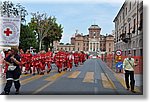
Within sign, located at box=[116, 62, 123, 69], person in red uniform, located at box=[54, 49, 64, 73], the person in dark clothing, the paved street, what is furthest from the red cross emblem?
sign, located at box=[116, 62, 123, 69]

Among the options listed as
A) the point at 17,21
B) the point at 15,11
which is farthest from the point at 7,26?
the point at 15,11

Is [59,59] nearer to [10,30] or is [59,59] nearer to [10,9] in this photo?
[10,9]

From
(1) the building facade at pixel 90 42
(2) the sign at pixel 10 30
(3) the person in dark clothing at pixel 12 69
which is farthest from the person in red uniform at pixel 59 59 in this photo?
(1) the building facade at pixel 90 42

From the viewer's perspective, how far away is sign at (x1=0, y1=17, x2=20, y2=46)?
11484mm

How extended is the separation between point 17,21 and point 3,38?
845mm

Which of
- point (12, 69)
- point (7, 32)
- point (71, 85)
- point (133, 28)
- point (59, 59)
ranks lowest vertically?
point (71, 85)

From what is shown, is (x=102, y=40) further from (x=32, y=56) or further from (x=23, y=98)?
(x=23, y=98)

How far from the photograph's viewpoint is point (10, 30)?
38.1 ft

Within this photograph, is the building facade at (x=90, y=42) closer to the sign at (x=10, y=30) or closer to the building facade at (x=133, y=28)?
the building facade at (x=133, y=28)

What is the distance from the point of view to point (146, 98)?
34.7ft

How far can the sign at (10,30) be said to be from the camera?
11.5 meters

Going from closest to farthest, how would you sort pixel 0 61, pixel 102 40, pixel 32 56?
pixel 0 61 → pixel 32 56 → pixel 102 40

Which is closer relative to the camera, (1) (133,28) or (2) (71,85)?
(2) (71,85)

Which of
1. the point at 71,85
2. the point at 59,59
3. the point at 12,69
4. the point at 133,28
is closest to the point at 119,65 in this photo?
the point at 59,59
